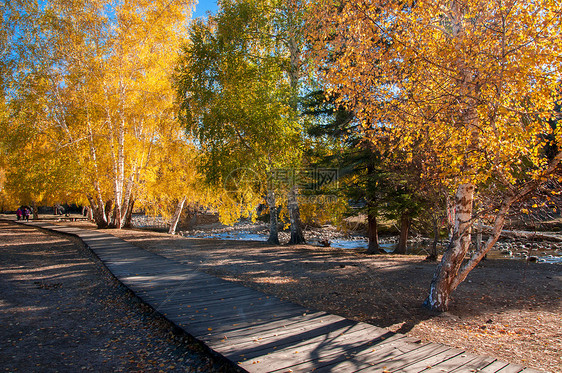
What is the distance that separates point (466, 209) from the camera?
5.77 m

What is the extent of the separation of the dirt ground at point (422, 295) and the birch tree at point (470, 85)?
766 mm

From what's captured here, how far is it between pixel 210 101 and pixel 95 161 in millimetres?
A: 9073

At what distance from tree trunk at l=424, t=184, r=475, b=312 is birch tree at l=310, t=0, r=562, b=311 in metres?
0.02

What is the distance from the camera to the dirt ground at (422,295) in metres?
4.70

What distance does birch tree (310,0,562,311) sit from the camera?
425cm

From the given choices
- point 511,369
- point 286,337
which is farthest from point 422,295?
point 286,337

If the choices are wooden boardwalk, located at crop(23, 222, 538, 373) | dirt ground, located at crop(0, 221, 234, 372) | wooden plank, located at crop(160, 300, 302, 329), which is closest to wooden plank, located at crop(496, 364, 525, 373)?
wooden boardwalk, located at crop(23, 222, 538, 373)

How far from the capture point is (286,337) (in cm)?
397

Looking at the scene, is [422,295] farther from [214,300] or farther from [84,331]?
[84,331]

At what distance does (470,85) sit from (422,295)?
13.5 feet

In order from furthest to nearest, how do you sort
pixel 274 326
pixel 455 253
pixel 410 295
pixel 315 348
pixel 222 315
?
1. pixel 410 295
2. pixel 455 253
3. pixel 222 315
4. pixel 274 326
5. pixel 315 348

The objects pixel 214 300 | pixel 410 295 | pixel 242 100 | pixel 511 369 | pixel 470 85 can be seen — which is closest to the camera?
pixel 511 369

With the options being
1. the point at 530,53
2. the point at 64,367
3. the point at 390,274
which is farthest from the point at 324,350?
the point at 390,274

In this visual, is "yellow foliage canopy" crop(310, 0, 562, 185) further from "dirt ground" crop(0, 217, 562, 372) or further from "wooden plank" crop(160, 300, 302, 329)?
"wooden plank" crop(160, 300, 302, 329)
